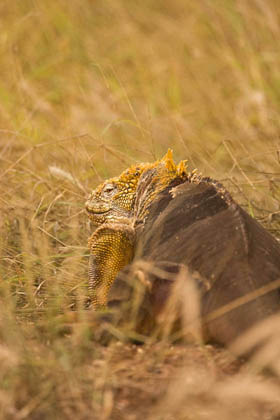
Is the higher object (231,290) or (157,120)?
(157,120)

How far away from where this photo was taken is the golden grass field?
243 centimetres

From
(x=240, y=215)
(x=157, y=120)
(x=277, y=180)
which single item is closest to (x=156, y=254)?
(x=240, y=215)

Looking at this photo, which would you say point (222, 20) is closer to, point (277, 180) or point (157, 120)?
point (157, 120)

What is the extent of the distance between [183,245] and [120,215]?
34.4 inches

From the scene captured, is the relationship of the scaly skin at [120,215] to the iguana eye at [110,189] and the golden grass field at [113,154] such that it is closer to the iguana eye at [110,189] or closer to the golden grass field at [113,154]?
the iguana eye at [110,189]

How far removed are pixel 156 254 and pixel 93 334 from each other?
66 cm

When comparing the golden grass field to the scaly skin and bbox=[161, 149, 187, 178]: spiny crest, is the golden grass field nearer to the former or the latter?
the scaly skin

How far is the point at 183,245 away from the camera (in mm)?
3320

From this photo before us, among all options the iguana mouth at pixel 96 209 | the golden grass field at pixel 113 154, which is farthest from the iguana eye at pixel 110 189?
the golden grass field at pixel 113 154

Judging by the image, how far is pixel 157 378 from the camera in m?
2.64

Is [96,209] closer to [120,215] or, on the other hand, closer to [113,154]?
[120,215]

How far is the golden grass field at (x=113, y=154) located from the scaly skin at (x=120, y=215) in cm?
16

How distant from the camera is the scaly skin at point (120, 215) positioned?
3.79 meters

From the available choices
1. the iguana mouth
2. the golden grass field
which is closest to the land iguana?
the iguana mouth
